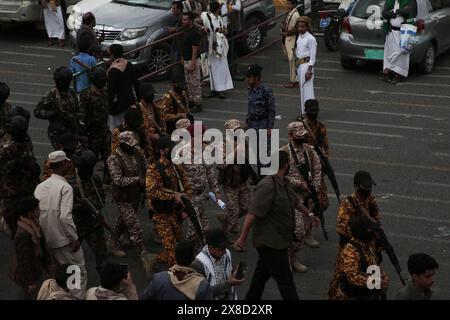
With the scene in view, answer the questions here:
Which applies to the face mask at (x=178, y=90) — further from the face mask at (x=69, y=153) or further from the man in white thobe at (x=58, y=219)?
the man in white thobe at (x=58, y=219)

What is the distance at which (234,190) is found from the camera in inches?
453

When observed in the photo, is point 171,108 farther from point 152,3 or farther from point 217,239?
point 152,3

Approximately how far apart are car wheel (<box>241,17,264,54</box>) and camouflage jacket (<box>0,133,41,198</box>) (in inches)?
379

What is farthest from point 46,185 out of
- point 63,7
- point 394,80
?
point 63,7

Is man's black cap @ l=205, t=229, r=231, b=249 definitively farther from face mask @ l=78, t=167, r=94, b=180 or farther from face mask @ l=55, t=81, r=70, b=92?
face mask @ l=55, t=81, r=70, b=92

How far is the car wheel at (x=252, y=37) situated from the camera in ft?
65.7

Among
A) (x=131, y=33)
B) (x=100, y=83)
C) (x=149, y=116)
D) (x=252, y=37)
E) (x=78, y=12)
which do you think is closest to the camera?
(x=149, y=116)

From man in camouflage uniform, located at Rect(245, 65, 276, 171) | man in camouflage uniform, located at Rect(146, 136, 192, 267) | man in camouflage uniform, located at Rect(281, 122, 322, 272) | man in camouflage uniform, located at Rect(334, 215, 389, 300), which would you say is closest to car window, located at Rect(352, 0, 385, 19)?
man in camouflage uniform, located at Rect(245, 65, 276, 171)

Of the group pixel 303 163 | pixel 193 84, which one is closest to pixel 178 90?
pixel 303 163

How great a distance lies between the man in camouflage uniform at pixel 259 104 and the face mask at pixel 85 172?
323 centimetres

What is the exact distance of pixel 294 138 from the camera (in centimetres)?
1102

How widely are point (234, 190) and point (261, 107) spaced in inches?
67.5

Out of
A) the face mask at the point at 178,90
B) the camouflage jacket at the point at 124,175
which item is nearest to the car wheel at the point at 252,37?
Answer: the face mask at the point at 178,90

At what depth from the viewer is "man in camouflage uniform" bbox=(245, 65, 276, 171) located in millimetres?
12727
